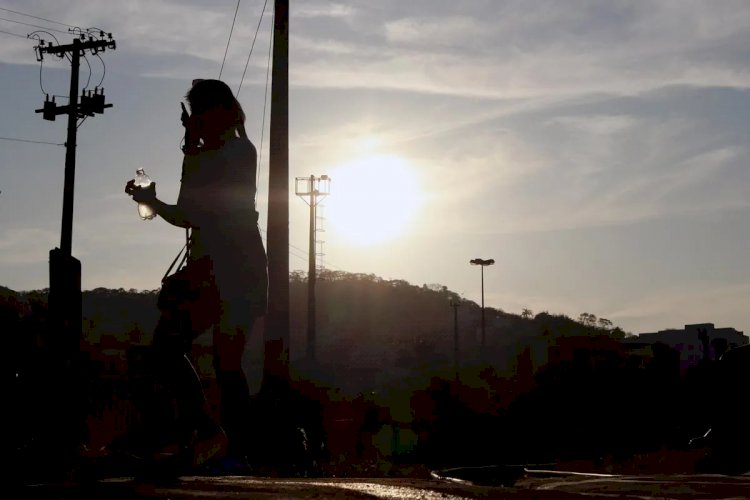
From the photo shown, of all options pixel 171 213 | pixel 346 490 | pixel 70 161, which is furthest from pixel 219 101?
pixel 70 161

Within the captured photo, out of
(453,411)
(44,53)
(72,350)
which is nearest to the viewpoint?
(72,350)

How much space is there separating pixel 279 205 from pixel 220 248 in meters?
11.8

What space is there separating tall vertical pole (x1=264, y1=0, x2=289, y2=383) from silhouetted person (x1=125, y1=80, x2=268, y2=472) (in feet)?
35.0

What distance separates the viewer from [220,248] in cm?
553

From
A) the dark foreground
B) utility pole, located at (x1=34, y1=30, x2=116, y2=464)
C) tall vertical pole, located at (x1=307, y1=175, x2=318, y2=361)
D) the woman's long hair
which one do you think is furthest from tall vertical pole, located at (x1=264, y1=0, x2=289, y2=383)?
tall vertical pole, located at (x1=307, y1=175, x2=318, y2=361)

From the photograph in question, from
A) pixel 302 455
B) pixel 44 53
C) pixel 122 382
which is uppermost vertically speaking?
pixel 44 53

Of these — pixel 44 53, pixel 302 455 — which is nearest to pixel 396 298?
pixel 44 53

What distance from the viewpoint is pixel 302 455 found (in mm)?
9617

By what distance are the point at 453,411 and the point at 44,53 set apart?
85.2 ft

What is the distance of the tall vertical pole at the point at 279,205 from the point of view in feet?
57.0

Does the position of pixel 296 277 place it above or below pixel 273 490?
above

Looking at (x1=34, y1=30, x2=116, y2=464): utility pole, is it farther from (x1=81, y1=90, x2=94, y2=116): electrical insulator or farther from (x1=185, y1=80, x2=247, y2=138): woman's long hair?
(x1=81, y1=90, x2=94, y2=116): electrical insulator

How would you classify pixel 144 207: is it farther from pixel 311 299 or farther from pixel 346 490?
pixel 311 299

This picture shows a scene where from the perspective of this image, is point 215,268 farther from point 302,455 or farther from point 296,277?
point 296,277
